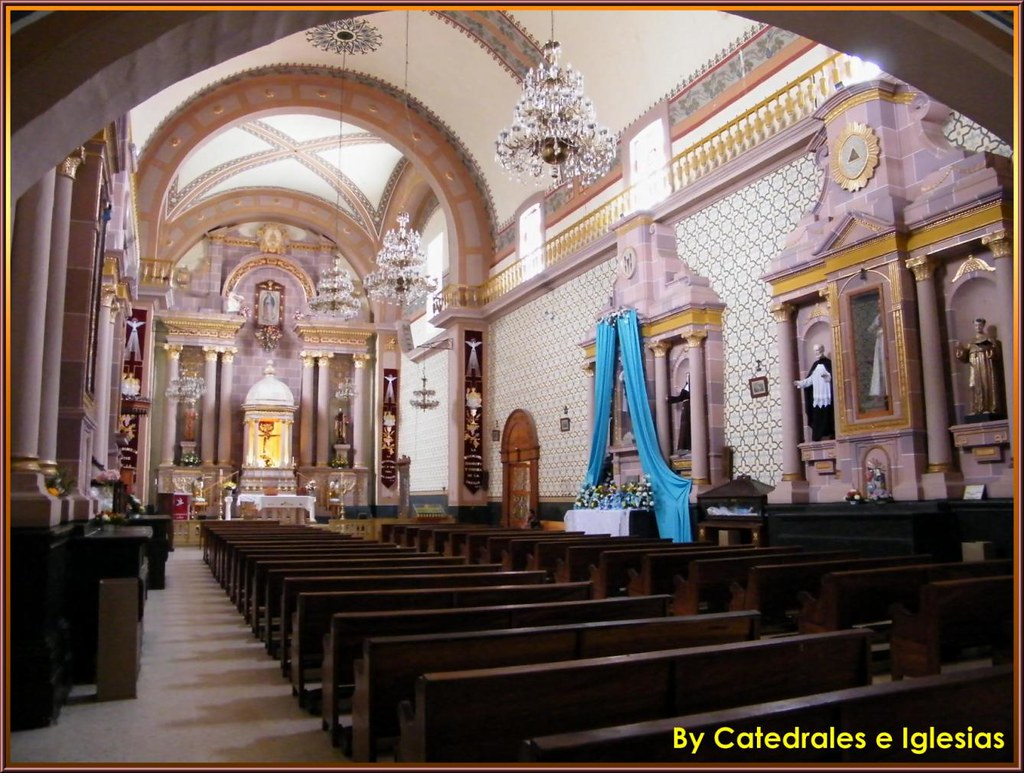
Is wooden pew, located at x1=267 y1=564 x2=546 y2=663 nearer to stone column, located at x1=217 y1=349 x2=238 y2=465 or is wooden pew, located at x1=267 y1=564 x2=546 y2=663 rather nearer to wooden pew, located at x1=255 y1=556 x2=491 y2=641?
wooden pew, located at x1=255 y1=556 x2=491 y2=641

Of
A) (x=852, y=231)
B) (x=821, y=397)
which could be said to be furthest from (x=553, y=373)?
(x=852, y=231)

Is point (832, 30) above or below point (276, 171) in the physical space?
below

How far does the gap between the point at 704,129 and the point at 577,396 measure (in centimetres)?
502

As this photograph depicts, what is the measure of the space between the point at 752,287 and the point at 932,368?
3030 millimetres

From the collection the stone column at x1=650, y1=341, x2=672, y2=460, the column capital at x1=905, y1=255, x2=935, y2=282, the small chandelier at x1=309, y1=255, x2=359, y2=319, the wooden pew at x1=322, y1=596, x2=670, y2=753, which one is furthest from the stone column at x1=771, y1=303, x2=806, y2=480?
the small chandelier at x1=309, y1=255, x2=359, y2=319

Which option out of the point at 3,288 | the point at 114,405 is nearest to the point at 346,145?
the point at 114,405

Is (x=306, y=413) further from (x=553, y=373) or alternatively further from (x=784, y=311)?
(x=784, y=311)

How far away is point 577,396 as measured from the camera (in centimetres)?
1420

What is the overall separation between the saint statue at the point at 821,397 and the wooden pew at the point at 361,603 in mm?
5403

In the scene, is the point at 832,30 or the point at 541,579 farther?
the point at 541,579

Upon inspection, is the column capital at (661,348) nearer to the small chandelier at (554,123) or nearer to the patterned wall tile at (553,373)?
the patterned wall tile at (553,373)

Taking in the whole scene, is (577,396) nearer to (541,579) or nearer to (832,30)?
(541,579)

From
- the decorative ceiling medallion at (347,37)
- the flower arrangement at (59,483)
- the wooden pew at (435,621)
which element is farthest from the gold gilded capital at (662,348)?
the decorative ceiling medallion at (347,37)

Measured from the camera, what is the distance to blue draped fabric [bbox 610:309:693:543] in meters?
10.5
